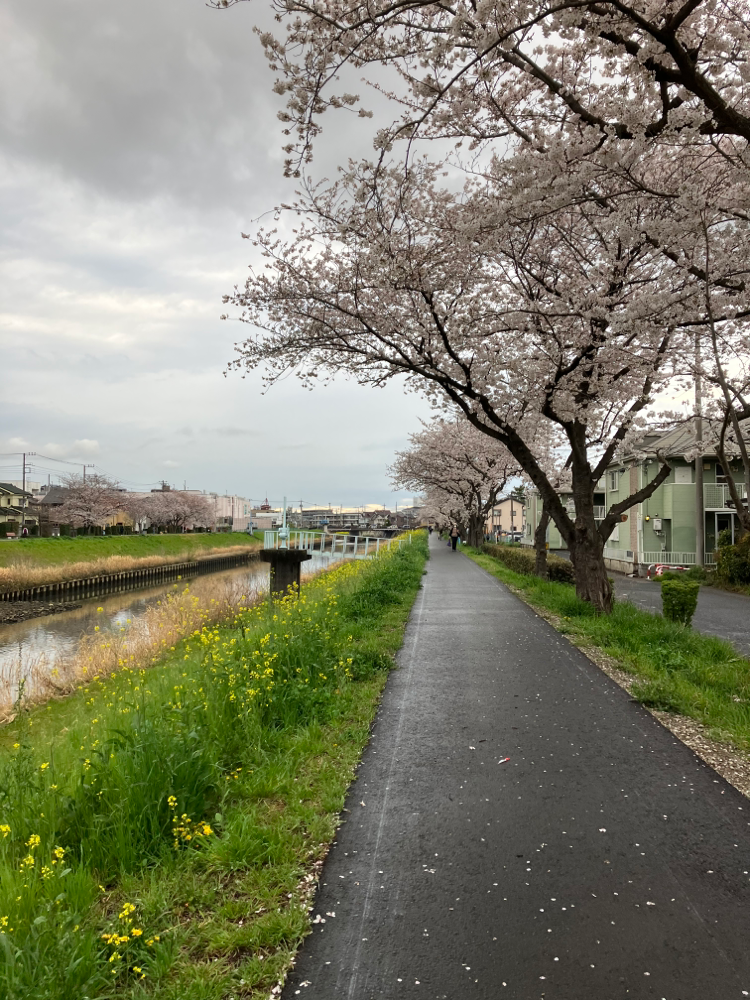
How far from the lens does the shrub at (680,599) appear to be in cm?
994

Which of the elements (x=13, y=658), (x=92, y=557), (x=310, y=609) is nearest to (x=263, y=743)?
(x=310, y=609)

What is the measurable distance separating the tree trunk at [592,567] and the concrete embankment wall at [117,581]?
80.7 feet

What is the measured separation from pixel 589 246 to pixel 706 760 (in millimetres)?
8910

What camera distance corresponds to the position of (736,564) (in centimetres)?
2125

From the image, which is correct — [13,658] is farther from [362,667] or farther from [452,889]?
[452,889]

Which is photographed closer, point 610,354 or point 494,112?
point 494,112

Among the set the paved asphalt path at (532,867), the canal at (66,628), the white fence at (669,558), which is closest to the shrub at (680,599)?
the paved asphalt path at (532,867)

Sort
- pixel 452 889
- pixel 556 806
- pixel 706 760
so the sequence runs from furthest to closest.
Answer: pixel 706 760
pixel 556 806
pixel 452 889

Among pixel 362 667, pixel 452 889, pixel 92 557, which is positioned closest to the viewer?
pixel 452 889

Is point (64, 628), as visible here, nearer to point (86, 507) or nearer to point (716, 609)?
point (716, 609)

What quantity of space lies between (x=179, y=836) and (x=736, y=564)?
22.8 m

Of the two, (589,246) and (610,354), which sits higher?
(589,246)

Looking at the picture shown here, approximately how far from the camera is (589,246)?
10508mm

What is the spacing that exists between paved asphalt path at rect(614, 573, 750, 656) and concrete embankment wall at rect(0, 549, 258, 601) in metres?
24.7
